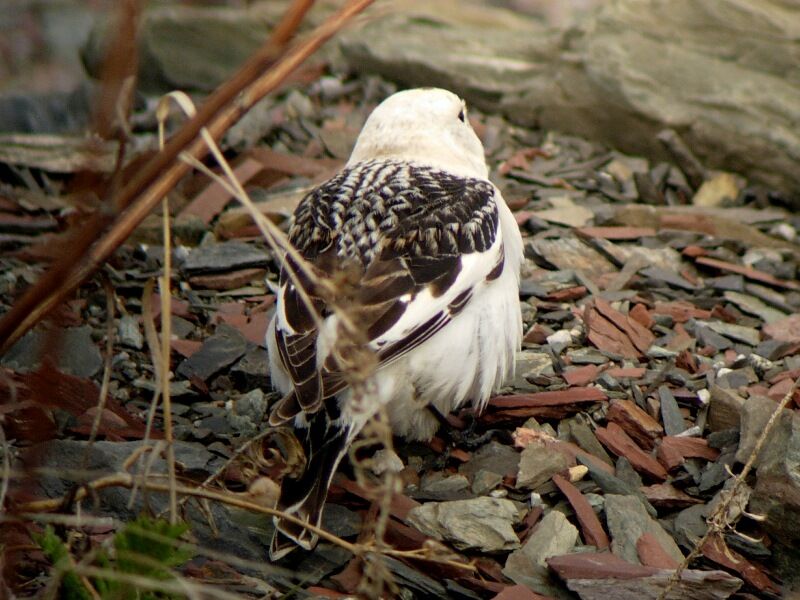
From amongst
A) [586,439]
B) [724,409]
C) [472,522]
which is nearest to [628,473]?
[586,439]

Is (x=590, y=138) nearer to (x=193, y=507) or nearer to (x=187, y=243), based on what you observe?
(x=187, y=243)

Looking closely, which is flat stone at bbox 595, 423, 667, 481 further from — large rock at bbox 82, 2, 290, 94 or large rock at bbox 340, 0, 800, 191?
large rock at bbox 82, 2, 290, 94

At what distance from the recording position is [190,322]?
15.6 ft

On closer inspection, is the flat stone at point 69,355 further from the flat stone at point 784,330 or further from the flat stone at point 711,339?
the flat stone at point 784,330

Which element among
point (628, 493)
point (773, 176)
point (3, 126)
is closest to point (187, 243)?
point (3, 126)

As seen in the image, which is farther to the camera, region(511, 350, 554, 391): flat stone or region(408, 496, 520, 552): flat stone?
region(511, 350, 554, 391): flat stone

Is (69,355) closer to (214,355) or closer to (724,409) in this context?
(214,355)

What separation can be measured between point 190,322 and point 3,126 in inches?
93.7

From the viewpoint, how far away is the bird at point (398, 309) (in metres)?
3.39

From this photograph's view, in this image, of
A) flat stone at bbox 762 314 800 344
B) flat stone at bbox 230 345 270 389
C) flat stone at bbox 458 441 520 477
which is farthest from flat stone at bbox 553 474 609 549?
flat stone at bbox 762 314 800 344

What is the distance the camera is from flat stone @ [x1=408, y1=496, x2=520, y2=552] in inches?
138

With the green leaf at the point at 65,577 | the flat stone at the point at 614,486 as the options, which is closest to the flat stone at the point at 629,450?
the flat stone at the point at 614,486

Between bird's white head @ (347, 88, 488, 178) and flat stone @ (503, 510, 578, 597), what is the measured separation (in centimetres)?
167

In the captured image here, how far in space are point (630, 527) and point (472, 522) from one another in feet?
1.73
